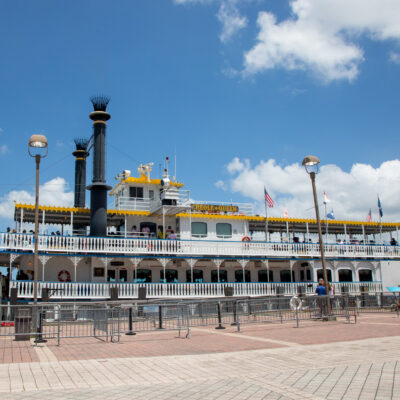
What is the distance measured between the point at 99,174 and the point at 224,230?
926 centimetres

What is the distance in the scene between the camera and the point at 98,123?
1048 inches

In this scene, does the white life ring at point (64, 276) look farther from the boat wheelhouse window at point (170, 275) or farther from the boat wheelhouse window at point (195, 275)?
the boat wheelhouse window at point (195, 275)

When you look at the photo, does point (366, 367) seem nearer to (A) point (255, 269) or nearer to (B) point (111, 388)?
(B) point (111, 388)

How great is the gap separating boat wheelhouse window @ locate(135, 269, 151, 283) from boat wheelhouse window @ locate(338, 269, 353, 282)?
1428 cm

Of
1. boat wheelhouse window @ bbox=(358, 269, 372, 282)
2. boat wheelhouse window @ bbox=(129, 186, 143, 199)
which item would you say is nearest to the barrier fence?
boat wheelhouse window @ bbox=(358, 269, 372, 282)

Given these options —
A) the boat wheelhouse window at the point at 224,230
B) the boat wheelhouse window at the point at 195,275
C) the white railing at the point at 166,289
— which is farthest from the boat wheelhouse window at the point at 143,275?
the boat wheelhouse window at the point at 224,230

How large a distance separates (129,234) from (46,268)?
5.55 meters

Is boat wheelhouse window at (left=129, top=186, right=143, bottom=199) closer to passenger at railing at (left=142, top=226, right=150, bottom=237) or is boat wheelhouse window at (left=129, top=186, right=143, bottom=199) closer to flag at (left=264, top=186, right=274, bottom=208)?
passenger at railing at (left=142, top=226, right=150, bottom=237)

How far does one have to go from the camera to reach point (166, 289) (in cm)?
2519

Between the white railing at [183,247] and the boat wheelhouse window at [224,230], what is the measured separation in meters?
1.76

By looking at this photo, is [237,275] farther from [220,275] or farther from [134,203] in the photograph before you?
[134,203]

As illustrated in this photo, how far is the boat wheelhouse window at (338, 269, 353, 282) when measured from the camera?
32469 millimetres

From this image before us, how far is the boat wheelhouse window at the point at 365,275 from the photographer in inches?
1299

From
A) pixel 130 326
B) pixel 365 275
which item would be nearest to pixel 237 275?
pixel 365 275
